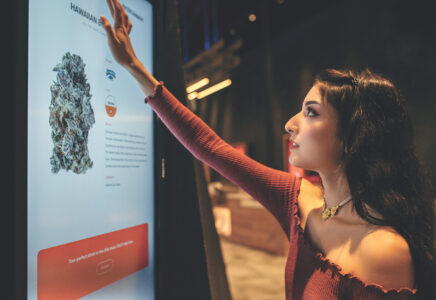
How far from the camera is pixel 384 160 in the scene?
79cm

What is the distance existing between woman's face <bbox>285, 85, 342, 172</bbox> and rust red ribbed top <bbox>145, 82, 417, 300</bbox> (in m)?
0.17

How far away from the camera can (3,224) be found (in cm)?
62

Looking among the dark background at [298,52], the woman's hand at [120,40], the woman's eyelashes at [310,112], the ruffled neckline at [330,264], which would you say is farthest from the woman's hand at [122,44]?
the dark background at [298,52]

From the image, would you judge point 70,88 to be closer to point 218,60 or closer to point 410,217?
point 410,217

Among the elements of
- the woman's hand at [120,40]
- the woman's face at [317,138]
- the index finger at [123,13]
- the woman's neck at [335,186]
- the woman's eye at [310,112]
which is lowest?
the woman's neck at [335,186]

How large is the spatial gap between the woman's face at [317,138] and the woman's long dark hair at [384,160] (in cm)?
2

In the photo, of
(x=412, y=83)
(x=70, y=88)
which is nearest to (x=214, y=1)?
(x=412, y=83)

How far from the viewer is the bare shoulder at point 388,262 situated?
691 mm

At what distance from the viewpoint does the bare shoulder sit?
27.2 inches

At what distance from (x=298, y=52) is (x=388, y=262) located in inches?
189

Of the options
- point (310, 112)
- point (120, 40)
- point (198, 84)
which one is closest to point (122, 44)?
point (120, 40)

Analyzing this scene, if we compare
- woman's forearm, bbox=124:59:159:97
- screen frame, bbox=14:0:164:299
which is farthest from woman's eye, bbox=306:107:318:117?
screen frame, bbox=14:0:164:299

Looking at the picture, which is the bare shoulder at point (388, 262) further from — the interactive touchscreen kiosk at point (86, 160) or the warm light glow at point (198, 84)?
the warm light glow at point (198, 84)

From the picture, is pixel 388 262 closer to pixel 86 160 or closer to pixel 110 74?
pixel 86 160
